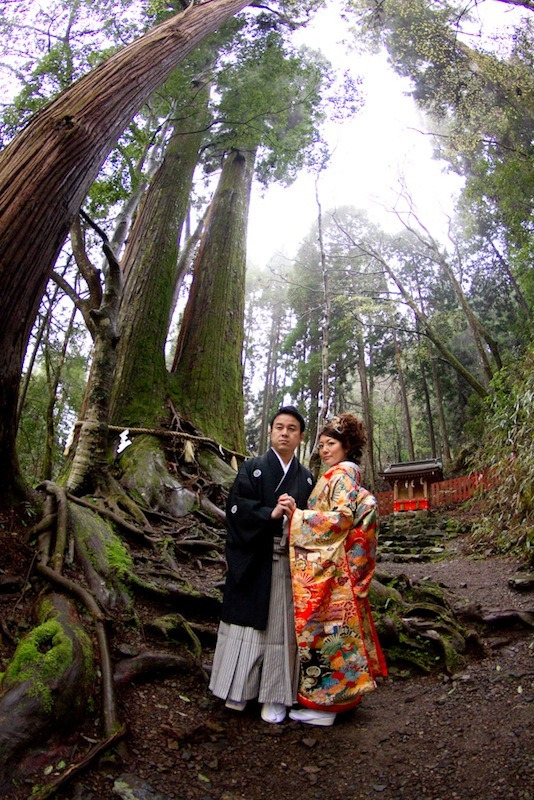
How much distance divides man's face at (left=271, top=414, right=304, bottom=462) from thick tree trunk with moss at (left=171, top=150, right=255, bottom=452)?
12.7ft

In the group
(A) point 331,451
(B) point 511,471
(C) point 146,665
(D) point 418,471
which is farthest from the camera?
(D) point 418,471

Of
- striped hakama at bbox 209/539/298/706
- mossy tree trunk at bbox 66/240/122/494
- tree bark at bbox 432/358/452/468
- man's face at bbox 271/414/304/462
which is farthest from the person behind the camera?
tree bark at bbox 432/358/452/468

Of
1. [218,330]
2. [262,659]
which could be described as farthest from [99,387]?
[218,330]

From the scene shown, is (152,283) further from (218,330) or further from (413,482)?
(413,482)

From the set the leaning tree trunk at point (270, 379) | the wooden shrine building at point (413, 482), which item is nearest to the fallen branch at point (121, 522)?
the wooden shrine building at point (413, 482)

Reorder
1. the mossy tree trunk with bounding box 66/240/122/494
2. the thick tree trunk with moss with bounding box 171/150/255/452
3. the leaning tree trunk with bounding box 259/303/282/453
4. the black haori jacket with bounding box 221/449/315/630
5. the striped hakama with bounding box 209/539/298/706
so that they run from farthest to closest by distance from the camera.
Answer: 1. the leaning tree trunk with bounding box 259/303/282/453
2. the thick tree trunk with moss with bounding box 171/150/255/452
3. the mossy tree trunk with bounding box 66/240/122/494
4. the black haori jacket with bounding box 221/449/315/630
5. the striped hakama with bounding box 209/539/298/706

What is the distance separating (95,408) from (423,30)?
55.6ft

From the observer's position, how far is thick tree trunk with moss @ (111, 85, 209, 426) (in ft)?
20.9

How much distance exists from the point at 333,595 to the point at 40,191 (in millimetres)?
2595

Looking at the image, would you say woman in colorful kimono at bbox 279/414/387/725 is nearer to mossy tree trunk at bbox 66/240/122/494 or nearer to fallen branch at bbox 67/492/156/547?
fallen branch at bbox 67/492/156/547

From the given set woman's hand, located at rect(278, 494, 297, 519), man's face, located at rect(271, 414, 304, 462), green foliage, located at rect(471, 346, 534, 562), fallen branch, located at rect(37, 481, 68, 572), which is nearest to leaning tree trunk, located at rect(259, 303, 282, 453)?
green foliage, located at rect(471, 346, 534, 562)

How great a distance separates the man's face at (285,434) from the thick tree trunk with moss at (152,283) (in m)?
3.53

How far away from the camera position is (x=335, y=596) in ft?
8.82

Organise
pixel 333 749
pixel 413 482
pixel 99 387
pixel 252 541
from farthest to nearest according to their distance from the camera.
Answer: pixel 413 482 → pixel 99 387 → pixel 252 541 → pixel 333 749
